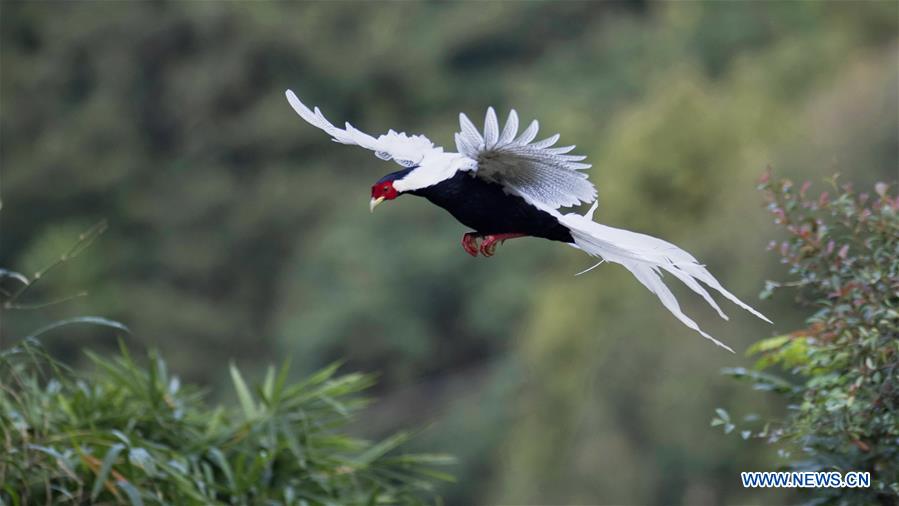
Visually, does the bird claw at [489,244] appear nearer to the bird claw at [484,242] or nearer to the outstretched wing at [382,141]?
the bird claw at [484,242]

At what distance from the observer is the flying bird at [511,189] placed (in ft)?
14.7

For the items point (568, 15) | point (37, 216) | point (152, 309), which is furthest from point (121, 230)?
point (568, 15)

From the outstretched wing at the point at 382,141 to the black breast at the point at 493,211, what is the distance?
0.13m

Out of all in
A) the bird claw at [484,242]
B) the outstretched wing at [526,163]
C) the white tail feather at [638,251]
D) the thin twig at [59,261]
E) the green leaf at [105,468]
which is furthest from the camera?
the green leaf at [105,468]

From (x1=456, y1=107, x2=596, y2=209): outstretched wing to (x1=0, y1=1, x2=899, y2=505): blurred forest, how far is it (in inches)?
590

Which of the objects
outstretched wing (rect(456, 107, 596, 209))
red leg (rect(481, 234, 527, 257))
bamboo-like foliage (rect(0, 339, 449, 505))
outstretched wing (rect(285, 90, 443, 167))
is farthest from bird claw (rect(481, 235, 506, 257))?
bamboo-like foliage (rect(0, 339, 449, 505))

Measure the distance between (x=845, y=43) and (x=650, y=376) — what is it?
1368 centimetres

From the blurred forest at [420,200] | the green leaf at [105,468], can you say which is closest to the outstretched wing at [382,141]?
the green leaf at [105,468]

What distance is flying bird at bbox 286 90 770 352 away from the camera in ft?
14.7

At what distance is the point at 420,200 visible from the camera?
36.4 m

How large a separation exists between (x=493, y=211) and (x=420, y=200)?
105 feet

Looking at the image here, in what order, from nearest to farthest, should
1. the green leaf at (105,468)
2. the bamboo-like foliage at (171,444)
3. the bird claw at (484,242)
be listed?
the bird claw at (484,242) → the green leaf at (105,468) → the bamboo-like foliage at (171,444)

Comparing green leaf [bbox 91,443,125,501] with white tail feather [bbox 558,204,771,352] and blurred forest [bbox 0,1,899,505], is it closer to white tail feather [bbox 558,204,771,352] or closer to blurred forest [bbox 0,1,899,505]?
white tail feather [bbox 558,204,771,352]

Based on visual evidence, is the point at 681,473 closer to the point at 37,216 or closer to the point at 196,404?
the point at 196,404
